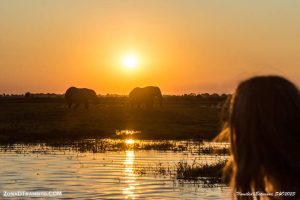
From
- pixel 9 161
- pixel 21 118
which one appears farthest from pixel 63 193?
pixel 21 118

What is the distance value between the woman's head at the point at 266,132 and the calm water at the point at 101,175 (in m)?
9.86

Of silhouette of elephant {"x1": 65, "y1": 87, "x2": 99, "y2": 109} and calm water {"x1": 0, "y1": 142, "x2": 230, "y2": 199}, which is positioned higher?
silhouette of elephant {"x1": 65, "y1": 87, "x2": 99, "y2": 109}

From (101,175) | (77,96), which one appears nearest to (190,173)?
(101,175)

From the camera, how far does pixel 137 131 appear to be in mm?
36156

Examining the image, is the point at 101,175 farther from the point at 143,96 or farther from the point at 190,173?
the point at 143,96

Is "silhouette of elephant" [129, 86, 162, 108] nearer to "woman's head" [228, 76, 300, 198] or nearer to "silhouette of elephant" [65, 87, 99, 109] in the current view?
"silhouette of elephant" [65, 87, 99, 109]

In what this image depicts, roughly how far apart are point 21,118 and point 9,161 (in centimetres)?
2574

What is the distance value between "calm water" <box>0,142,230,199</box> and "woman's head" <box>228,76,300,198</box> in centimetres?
986

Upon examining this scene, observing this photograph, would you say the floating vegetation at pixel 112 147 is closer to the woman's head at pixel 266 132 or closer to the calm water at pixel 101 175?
the calm water at pixel 101 175

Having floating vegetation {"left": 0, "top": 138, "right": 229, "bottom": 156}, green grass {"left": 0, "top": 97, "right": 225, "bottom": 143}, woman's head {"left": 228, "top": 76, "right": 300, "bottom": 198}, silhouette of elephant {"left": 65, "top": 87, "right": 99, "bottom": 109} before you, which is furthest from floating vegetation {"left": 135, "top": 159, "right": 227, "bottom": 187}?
silhouette of elephant {"left": 65, "top": 87, "right": 99, "bottom": 109}

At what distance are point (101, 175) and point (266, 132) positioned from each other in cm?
1340

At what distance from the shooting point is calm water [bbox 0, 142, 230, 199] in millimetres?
13445

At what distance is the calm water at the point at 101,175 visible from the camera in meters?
13.4

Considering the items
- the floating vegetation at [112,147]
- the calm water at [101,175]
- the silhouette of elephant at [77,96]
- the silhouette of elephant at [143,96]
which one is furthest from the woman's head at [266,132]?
the silhouette of elephant at [143,96]
